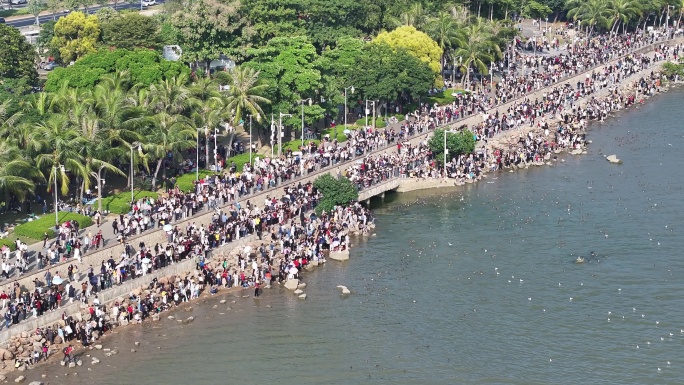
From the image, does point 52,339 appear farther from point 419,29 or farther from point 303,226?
point 419,29

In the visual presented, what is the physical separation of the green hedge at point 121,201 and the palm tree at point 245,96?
1412cm

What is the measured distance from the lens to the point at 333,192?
299 feet

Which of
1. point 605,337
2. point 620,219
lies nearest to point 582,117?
point 620,219

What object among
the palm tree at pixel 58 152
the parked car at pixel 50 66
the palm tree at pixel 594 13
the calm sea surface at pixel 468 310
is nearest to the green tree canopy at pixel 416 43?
the calm sea surface at pixel 468 310

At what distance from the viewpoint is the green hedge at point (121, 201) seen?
8581 centimetres

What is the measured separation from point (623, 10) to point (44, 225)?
343ft

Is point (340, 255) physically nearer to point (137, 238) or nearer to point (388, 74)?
point (137, 238)

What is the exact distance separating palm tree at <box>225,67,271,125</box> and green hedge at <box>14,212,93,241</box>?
71.9 ft

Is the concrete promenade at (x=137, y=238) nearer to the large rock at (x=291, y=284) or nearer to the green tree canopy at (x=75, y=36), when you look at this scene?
the large rock at (x=291, y=284)

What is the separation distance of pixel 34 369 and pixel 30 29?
10784cm

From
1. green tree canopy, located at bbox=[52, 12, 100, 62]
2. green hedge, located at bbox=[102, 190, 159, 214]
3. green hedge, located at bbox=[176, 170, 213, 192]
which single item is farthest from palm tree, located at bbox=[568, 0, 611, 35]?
green hedge, located at bbox=[102, 190, 159, 214]

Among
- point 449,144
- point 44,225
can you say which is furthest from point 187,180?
point 449,144

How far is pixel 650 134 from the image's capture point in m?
123

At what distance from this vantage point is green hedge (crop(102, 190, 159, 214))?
85812 mm
